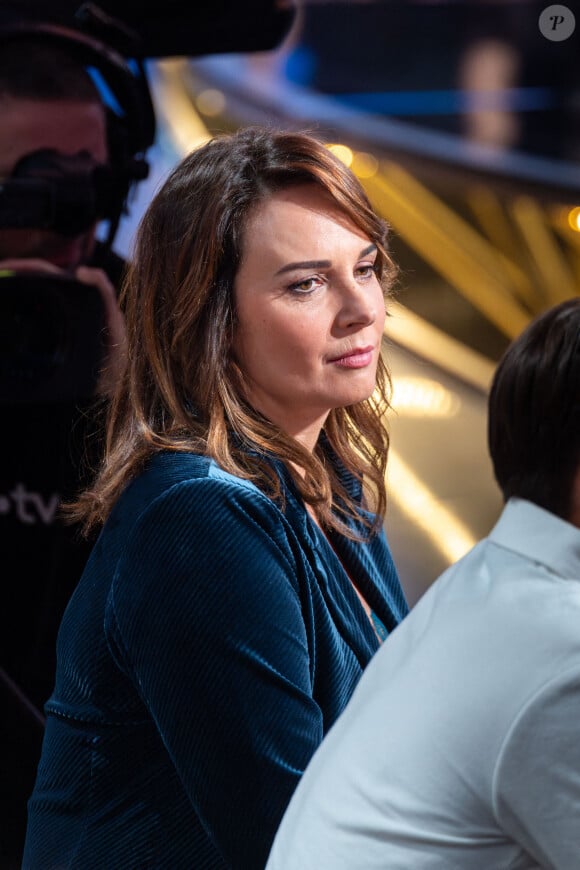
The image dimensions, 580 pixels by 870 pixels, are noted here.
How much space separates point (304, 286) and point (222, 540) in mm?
362

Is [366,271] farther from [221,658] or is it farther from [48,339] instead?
[48,339]

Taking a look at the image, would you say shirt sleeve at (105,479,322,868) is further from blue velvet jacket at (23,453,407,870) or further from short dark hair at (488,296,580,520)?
short dark hair at (488,296,580,520)

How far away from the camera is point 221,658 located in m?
1.09

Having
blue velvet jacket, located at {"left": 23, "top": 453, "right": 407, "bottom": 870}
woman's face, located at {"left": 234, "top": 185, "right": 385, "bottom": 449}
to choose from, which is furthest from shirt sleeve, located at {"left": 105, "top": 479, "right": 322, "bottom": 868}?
woman's face, located at {"left": 234, "top": 185, "right": 385, "bottom": 449}

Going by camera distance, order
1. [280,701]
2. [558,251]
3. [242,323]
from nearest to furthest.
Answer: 1. [280,701]
2. [242,323]
3. [558,251]

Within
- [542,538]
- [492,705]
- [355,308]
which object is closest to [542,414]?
[542,538]

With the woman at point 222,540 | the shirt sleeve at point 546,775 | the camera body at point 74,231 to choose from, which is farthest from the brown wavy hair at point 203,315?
the camera body at point 74,231

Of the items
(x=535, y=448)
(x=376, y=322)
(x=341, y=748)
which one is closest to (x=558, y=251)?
(x=376, y=322)

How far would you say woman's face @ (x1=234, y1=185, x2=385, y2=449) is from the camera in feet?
4.27

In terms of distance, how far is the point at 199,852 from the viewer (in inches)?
→ 45.3

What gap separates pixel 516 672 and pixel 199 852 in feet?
A: 1.89

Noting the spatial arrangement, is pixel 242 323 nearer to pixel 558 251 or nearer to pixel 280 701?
pixel 280 701

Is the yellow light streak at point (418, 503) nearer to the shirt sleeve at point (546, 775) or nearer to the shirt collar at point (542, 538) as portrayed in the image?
the shirt collar at point (542, 538)

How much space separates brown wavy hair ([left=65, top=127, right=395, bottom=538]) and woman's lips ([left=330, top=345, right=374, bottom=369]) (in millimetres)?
112
